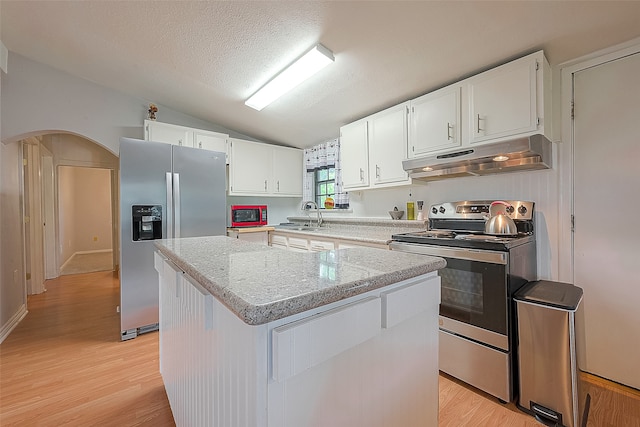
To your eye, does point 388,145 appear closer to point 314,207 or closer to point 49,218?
point 314,207

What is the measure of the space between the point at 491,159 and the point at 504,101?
39 cm

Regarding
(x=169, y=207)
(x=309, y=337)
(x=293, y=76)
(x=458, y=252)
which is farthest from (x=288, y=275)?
(x=169, y=207)

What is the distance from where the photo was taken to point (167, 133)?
313cm

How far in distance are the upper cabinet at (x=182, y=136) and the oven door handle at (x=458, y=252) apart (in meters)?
2.60

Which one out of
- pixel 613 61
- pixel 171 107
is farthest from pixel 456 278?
pixel 171 107

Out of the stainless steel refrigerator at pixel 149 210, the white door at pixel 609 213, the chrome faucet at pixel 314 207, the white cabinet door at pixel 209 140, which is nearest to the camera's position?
the white door at pixel 609 213

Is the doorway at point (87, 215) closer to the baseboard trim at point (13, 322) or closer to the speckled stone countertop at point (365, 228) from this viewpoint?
the baseboard trim at point (13, 322)

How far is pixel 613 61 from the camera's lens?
171 centimetres

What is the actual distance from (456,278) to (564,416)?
0.81m

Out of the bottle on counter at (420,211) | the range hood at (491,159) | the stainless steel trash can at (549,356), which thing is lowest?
the stainless steel trash can at (549,356)

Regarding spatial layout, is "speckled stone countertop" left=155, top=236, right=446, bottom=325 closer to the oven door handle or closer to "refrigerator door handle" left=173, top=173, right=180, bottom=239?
the oven door handle

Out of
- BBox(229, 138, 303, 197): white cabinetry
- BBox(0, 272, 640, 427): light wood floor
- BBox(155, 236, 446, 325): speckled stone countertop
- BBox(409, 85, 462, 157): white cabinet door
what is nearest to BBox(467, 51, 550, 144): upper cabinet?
BBox(409, 85, 462, 157): white cabinet door

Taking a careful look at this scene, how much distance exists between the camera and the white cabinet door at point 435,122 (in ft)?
6.82

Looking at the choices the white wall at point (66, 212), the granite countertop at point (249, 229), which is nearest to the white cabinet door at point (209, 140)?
the granite countertop at point (249, 229)
